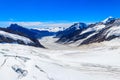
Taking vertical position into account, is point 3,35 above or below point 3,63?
above

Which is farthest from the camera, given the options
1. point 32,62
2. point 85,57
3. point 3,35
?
point 3,35

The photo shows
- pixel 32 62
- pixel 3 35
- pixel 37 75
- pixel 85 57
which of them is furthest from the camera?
pixel 3 35

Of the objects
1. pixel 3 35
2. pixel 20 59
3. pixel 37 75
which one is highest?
pixel 3 35

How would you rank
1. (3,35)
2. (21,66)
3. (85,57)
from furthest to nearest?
(3,35), (85,57), (21,66)

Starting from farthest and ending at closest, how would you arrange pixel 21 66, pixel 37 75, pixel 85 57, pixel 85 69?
1. pixel 85 57
2. pixel 85 69
3. pixel 21 66
4. pixel 37 75

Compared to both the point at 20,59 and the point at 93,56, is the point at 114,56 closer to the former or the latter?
the point at 93,56

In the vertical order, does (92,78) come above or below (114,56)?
below

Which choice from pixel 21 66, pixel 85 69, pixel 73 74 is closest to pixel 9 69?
pixel 21 66

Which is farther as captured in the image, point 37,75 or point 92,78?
point 92,78

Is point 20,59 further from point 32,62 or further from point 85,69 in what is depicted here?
point 85,69
